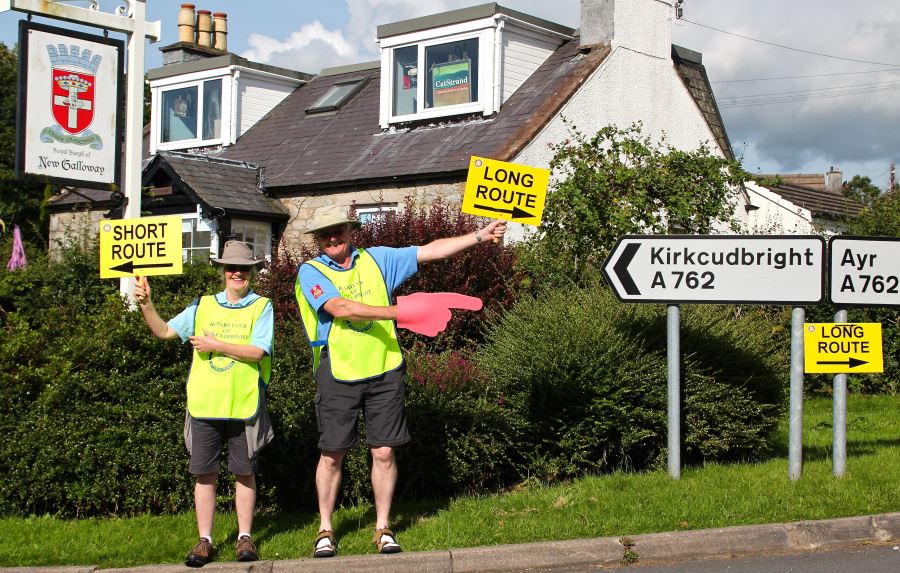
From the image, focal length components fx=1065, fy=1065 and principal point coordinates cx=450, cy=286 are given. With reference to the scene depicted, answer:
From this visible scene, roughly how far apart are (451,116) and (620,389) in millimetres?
11560

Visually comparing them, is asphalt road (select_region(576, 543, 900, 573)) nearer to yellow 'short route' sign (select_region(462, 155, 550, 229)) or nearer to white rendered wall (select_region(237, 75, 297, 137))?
yellow 'short route' sign (select_region(462, 155, 550, 229))

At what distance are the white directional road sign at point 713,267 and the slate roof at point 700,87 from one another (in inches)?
540

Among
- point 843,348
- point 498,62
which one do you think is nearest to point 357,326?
point 843,348

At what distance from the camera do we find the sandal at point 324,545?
6.16 meters

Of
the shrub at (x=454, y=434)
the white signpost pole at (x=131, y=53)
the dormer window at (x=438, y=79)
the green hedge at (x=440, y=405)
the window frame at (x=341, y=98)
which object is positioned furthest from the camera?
the window frame at (x=341, y=98)

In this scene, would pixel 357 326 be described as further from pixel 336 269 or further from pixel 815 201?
pixel 815 201

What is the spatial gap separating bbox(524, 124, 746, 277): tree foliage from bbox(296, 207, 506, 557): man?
18.5ft

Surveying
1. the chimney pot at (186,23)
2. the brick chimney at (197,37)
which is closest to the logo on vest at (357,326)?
the brick chimney at (197,37)

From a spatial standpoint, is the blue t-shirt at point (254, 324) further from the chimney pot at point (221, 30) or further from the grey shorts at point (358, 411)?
the chimney pot at point (221, 30)

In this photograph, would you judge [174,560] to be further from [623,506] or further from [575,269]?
[575,269]

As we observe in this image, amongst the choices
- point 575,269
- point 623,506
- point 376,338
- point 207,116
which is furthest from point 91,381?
point 207,116

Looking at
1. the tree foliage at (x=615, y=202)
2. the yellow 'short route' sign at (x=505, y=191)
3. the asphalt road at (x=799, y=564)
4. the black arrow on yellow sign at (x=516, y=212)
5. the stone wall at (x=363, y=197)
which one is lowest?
the asphalt road at (x=799, y=564)

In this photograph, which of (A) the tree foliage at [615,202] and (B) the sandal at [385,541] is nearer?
(B) the sandal at [385,541]

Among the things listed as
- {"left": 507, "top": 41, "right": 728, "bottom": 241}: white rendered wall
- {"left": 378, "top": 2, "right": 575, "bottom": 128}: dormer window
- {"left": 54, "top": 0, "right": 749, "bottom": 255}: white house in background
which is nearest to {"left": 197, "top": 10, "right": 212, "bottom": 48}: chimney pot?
{"left": 54, "top": 0, "right": 749, "bottom": 255}: white house in background
